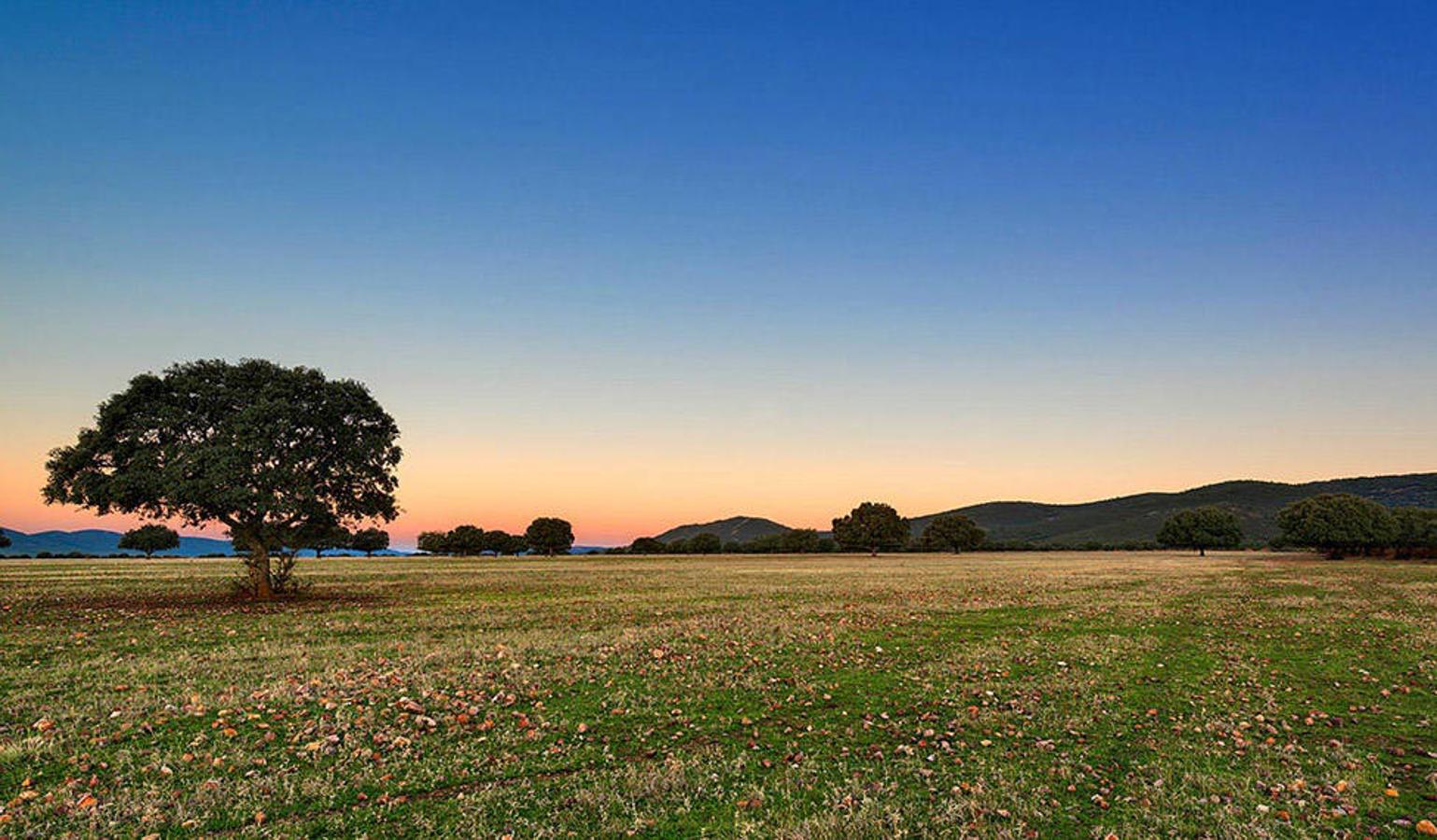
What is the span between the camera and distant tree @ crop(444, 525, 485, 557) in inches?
6649

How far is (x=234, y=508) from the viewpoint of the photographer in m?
32.4

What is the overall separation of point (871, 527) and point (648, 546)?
210ft

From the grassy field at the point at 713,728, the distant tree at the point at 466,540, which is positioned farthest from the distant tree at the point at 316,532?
the distant tree at the point at 466,540

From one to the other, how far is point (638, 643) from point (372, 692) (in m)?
7.98

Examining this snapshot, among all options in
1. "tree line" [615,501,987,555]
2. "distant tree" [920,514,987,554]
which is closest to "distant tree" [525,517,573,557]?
"tree line" [615,501,987,555]

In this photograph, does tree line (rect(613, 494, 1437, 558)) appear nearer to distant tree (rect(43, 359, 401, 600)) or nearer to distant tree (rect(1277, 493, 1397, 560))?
distant tree (rect(1277, 493, 1397, 560))

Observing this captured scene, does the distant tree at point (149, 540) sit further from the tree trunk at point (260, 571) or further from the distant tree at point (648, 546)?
the tree trunk at point (260, 571)

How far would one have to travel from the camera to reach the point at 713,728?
11312mm

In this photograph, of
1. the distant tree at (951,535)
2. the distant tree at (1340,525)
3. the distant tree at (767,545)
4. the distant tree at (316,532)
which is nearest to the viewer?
the distant tree at (316,532)

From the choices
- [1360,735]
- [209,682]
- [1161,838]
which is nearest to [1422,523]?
[1360,735]

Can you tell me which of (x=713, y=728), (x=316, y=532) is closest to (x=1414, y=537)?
(x=713, y=728)

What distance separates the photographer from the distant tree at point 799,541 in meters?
178

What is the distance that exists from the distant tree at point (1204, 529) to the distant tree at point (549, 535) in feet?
406

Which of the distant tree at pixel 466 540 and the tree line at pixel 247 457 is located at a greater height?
the tree line at pixel 247 457
